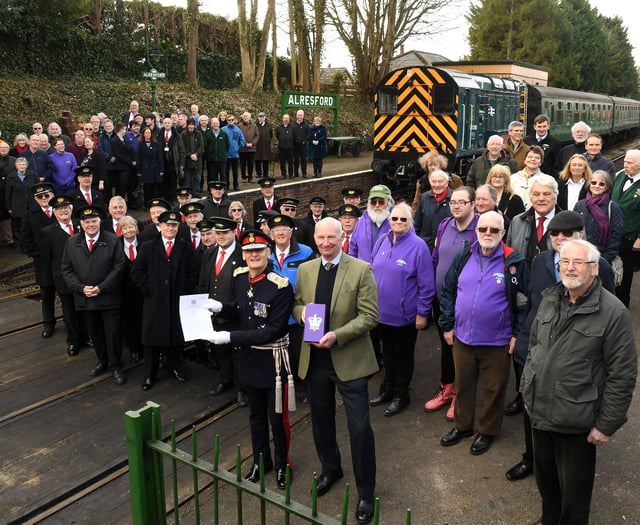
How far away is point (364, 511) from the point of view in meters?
4.15

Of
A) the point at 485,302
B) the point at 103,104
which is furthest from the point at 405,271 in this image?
the point at 103,104

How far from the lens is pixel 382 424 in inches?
220

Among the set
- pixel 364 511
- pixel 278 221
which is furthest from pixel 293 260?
pixel 364 511

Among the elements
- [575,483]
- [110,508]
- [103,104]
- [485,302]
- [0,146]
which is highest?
[103,104]

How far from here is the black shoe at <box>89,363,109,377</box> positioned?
664 cm

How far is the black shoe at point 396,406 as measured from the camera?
574cm

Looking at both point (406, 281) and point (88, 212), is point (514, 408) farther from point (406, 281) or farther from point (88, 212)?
point (88, 212)

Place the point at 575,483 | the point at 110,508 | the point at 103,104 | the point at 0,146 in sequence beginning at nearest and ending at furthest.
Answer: the point at 575,483
the point at 110,508
the point at 0,146
the point at 103,104

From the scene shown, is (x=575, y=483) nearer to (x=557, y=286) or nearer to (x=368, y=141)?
(x=557, y=286)

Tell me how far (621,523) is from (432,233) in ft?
11.2

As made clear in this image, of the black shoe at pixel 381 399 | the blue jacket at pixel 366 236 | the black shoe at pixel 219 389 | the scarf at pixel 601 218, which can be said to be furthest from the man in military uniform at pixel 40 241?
the scarf at pixel 601 218

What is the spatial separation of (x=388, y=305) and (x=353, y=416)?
1560 millimetres

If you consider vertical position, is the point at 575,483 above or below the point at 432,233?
below

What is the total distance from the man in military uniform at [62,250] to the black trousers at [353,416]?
4064 mm
